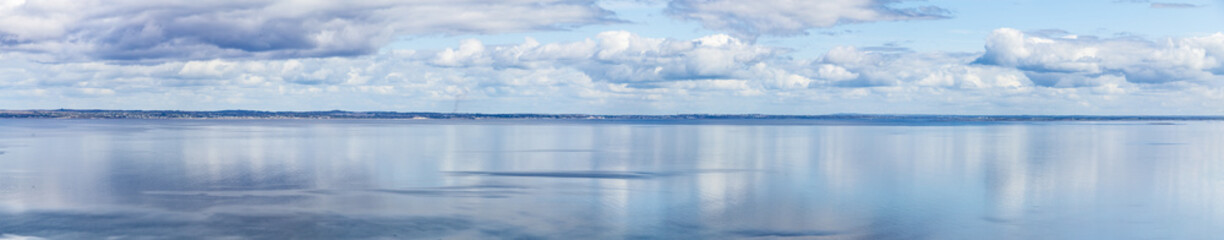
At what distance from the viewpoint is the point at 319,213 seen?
19094 millimetres

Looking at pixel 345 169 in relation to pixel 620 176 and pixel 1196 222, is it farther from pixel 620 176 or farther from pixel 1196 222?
pixel 1196 222

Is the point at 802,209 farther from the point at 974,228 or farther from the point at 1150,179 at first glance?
the point at 1150,179

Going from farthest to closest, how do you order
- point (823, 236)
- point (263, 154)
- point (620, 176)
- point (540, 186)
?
1. point (263, 154)
2. point (620, 176)
3. point (540, 186)
4. point (823, 236)

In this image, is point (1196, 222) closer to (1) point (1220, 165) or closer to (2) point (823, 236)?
(2) point (823, 236)

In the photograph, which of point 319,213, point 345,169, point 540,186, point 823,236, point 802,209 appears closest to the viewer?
point 823,236

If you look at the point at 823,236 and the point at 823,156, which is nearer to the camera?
the point at 823,236

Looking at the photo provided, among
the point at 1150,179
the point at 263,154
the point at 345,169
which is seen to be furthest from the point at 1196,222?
the point at 263,154

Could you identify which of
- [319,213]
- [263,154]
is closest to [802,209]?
[319,213]

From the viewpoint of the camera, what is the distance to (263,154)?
42688 millimetres

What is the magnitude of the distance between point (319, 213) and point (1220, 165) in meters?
35.5

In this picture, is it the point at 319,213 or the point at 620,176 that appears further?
the point at 620,176

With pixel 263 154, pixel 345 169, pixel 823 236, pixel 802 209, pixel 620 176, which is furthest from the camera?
pixel 263 154

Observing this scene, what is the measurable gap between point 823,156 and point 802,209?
77.2ft

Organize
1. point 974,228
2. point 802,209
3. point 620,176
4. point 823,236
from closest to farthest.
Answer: point 823,236, point 974,228, point 802,209, point 620,176
